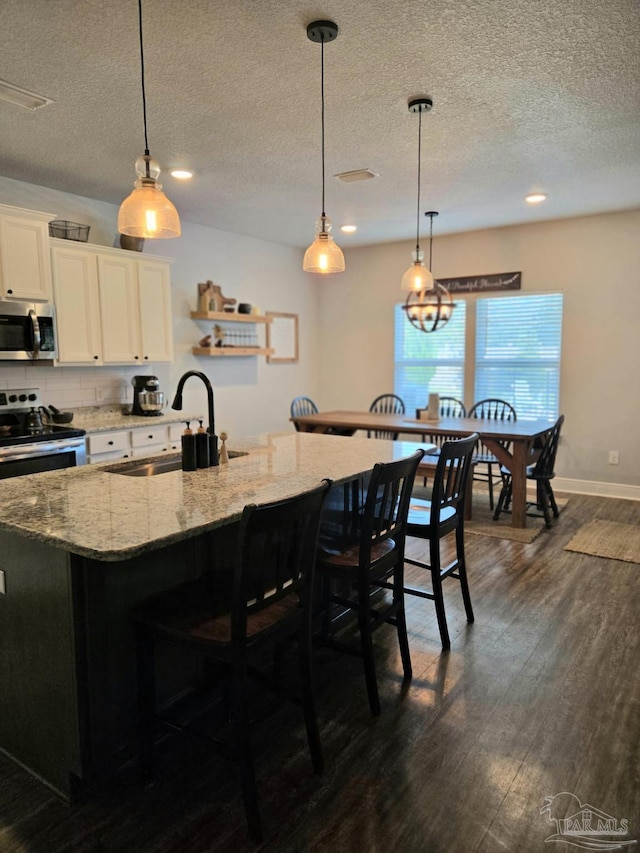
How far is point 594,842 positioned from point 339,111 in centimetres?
325

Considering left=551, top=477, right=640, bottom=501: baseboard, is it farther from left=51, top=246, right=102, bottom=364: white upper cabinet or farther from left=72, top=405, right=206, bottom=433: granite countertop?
left=51, top=246, right=102, bottom=364: white upper cabinet

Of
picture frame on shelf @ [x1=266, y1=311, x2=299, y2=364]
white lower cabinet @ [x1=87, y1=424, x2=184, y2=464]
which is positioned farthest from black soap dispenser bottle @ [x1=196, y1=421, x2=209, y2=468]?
picture frame on shelf @ [x1=266, y1=311, x2=299, y2=364]

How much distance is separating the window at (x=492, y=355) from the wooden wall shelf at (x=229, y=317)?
5.58 feet

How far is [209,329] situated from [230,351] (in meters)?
0.33

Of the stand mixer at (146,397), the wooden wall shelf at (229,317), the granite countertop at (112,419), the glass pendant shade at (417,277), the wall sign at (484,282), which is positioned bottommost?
the granite countertop at (112,419)

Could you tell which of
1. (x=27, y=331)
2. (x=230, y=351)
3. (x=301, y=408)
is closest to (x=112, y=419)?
(x=27, y=331)

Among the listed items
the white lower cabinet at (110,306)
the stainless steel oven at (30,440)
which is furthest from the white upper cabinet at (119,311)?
the stainless steel oven at (30,440)

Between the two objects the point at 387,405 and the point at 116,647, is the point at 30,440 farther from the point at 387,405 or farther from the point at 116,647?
the point at 387,405

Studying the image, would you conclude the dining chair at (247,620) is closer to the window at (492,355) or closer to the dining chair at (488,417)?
the dining chair at (488,417)

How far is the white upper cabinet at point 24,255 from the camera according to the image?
362 cm

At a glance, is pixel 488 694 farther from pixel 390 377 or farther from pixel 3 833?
pixel 390 377

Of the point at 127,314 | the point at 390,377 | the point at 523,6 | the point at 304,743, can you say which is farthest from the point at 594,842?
the point at 390,377

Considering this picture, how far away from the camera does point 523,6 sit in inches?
83.1
